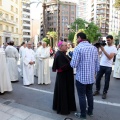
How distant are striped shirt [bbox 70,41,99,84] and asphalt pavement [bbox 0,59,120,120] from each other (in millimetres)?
1033

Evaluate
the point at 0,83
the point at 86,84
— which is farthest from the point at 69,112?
the point at 0,83

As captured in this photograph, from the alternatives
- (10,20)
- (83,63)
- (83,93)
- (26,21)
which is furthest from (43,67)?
(26,21)

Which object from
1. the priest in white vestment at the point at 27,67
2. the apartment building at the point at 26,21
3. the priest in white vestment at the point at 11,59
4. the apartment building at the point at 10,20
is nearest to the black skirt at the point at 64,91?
the priest in white vestment at the point at 27,67

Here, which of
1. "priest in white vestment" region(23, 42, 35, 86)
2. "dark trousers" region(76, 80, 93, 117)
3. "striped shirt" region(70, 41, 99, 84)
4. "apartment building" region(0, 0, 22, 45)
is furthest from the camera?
"apartment building" region(0, 0, 22, 45)

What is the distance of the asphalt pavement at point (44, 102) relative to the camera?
189 inches

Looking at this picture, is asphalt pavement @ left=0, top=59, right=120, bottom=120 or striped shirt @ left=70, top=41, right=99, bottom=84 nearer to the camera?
striped shirt @ left=70, top=41, right=99, bottom=84

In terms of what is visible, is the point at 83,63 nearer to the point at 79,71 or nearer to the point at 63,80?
the point at 79,71

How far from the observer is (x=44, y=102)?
5.75 metres

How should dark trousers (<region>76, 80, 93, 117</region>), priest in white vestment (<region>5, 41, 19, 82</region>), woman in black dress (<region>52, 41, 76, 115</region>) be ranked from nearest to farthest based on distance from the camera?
dark trousers (<region>76, 80, 93, 117</region>)
woman in black dress (<region>52, 41, 76, 115</region>)
priest in white vestment (<region>5, 41, 19, 82</region>)

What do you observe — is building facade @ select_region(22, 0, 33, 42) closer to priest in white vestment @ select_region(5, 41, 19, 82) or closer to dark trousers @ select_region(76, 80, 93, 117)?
priest in white vestment @ select_region(5, 41, 19, 82)

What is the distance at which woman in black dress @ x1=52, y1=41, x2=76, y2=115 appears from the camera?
4620 mm

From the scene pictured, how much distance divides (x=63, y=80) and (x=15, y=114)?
54.7 inches

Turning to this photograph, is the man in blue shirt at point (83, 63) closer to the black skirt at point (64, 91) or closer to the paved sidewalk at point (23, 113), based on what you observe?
the black skirt at point (64, 91)

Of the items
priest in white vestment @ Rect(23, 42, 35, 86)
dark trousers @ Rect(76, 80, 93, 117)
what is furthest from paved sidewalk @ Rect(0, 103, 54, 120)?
priest in white vestment @ Rect(23, 42, 35, 86)
